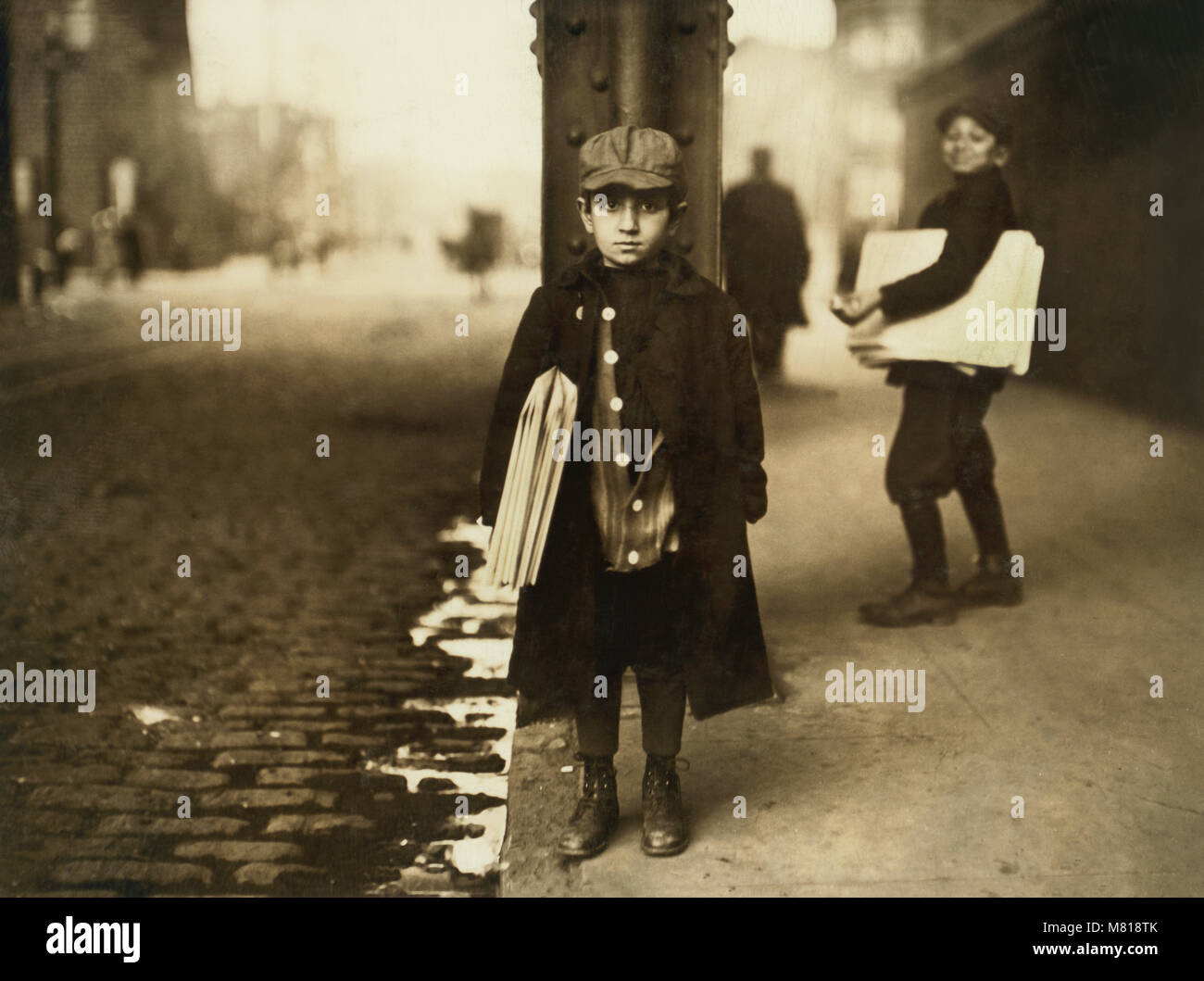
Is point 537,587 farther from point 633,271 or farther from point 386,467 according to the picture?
point 386,467

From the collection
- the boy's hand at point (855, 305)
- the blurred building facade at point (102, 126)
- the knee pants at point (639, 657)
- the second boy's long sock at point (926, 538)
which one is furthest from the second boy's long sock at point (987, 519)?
the blurred building facade at point (102, 126)

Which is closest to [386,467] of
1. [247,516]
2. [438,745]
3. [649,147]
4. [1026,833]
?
[247,516]

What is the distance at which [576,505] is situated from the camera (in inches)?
124

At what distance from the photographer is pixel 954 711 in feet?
12.3

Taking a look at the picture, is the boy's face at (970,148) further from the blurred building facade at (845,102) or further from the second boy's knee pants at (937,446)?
the second boy's knee pants at (937,446)

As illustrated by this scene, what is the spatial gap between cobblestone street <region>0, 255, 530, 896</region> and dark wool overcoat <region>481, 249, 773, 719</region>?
2.27 feet

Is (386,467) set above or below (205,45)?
below

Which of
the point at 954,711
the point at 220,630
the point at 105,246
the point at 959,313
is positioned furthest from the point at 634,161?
the point at 220,630

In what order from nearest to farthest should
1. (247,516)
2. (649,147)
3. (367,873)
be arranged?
(649,147) < (367,873) < (247,516)

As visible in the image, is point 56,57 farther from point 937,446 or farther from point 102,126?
point 937,446

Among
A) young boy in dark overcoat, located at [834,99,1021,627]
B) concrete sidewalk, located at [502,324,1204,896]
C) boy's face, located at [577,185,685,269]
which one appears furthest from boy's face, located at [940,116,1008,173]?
boy's face, located at [577,185,685,269]

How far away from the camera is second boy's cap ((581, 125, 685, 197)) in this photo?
9.89 feet

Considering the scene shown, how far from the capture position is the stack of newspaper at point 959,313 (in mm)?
3850
